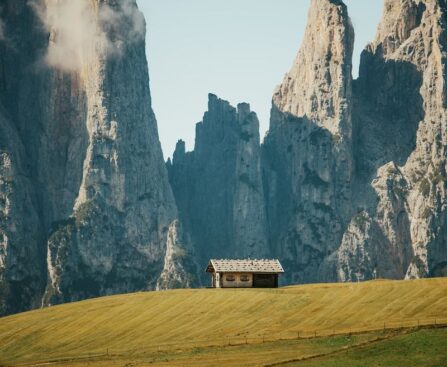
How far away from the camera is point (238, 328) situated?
4988 inches

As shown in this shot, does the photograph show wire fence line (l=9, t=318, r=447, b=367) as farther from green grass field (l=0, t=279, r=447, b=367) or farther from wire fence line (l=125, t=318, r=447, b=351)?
green grass field (l=0, t=279, r=447, b=367)

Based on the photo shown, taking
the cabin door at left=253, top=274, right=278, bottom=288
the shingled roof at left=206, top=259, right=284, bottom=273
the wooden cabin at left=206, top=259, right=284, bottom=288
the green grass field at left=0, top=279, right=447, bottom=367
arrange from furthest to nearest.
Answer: the cabin door at left=253, top=274, right=278, bottom=288, the shingled roof at left=206, top=259, right=284, bottom=273, the wooden cabin at left=206, top=259, right=284, bottom=288, the green grass field at left=0, top=279, right=447, bottom=367

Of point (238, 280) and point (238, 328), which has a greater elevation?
point (238, 280)

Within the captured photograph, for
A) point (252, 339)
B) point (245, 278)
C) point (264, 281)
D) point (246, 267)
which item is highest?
point (246, 267)

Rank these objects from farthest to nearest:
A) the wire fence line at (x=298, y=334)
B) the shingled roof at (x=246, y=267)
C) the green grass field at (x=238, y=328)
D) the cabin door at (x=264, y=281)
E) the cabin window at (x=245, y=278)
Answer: the cabin door at (x=264, y=281) < the cabin window at (x=245, y=278) < the shingled roof at (x=246, y=267) < the wire fence line at (x=298, y=334) < the green grass field at (x=238, y=328)

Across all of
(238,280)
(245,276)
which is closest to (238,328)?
(238,280)

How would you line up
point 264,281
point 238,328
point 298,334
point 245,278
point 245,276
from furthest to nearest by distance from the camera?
point 264,281
point 245,276
point 245,278
point 238,328
point 298,334

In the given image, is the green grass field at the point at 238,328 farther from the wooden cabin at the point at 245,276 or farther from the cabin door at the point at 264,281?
the cabin door at the point at 264,281

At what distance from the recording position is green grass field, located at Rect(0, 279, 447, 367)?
10419 cm

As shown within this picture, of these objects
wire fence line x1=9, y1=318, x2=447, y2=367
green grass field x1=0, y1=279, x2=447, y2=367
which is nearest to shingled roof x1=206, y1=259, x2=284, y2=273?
green grass field x1=0, y1=279, x2=447, y2=367

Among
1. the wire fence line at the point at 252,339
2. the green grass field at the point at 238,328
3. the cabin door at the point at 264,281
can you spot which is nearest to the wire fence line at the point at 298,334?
the wire fence line at the point at 252,339

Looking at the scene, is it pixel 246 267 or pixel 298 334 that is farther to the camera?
pixel 246 267

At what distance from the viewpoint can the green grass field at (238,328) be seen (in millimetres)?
104188

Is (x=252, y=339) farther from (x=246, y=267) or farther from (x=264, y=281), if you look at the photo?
(x=246, y=267)
